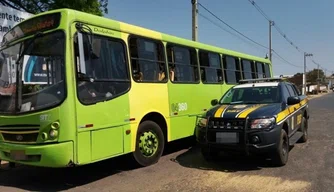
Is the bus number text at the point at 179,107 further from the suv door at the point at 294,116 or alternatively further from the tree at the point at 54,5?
the tree at the point at 54,5

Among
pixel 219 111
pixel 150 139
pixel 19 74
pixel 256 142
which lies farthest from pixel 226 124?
pixel 19 74

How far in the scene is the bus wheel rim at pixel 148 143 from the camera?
756 cm

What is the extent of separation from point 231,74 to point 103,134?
6802 mm

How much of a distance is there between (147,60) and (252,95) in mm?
2693

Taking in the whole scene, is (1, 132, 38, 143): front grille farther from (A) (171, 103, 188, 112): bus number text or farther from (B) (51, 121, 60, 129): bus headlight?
(A) (171, 103, 188, 112): bus number text

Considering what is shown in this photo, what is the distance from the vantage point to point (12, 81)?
21.3ft

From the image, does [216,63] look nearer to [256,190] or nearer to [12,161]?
[256,190]

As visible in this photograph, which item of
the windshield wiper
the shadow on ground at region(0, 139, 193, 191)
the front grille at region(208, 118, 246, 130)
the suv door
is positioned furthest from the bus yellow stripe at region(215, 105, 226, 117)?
the windshield wiper

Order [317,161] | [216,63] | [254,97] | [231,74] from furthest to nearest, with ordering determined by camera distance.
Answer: [231,74] < [216,63] < [254,97] < [317,161]

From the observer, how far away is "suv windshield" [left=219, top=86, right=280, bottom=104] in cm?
821

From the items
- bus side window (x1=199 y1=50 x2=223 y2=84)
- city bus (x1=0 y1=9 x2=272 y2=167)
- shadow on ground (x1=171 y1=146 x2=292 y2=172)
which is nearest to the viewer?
city bus (x1=0 y1=9 x2=272 y2=167)

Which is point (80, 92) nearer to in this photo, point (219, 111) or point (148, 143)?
point (148, 143)

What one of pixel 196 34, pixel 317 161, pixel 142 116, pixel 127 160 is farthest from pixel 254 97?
pixel 196 34

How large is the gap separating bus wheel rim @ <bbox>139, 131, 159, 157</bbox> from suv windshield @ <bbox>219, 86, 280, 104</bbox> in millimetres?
2020
